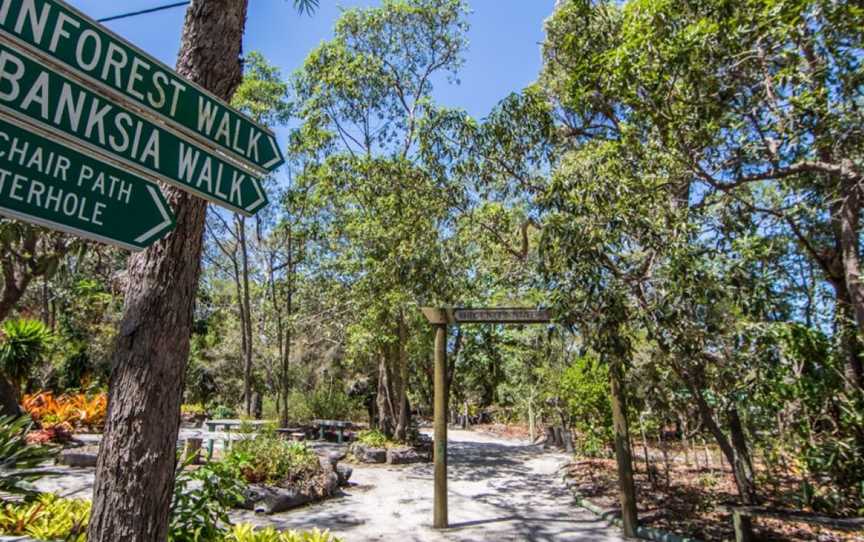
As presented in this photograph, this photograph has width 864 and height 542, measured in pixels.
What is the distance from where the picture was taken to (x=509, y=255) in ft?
34.2

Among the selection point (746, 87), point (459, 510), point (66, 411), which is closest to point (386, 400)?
point (66, 411)

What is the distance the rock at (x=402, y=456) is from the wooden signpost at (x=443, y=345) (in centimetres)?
619

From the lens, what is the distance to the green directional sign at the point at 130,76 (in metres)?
1.56

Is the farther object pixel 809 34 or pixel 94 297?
pixel 94 297

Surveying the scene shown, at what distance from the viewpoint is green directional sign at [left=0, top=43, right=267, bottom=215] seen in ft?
5.01

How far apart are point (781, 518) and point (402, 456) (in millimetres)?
9763

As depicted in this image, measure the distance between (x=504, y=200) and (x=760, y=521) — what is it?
626 centimetres

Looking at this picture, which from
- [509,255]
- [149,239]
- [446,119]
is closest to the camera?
[149,239]

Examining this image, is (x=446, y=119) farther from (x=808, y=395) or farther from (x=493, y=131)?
(x=808, y=395)

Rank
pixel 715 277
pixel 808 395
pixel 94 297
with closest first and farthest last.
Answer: pixel 715 277
pixel 808 395
pixel 94 297

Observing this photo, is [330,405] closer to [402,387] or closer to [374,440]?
[402,387]

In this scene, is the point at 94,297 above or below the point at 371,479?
above

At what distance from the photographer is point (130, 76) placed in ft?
6.07

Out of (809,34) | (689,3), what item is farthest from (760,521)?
(689,3)
